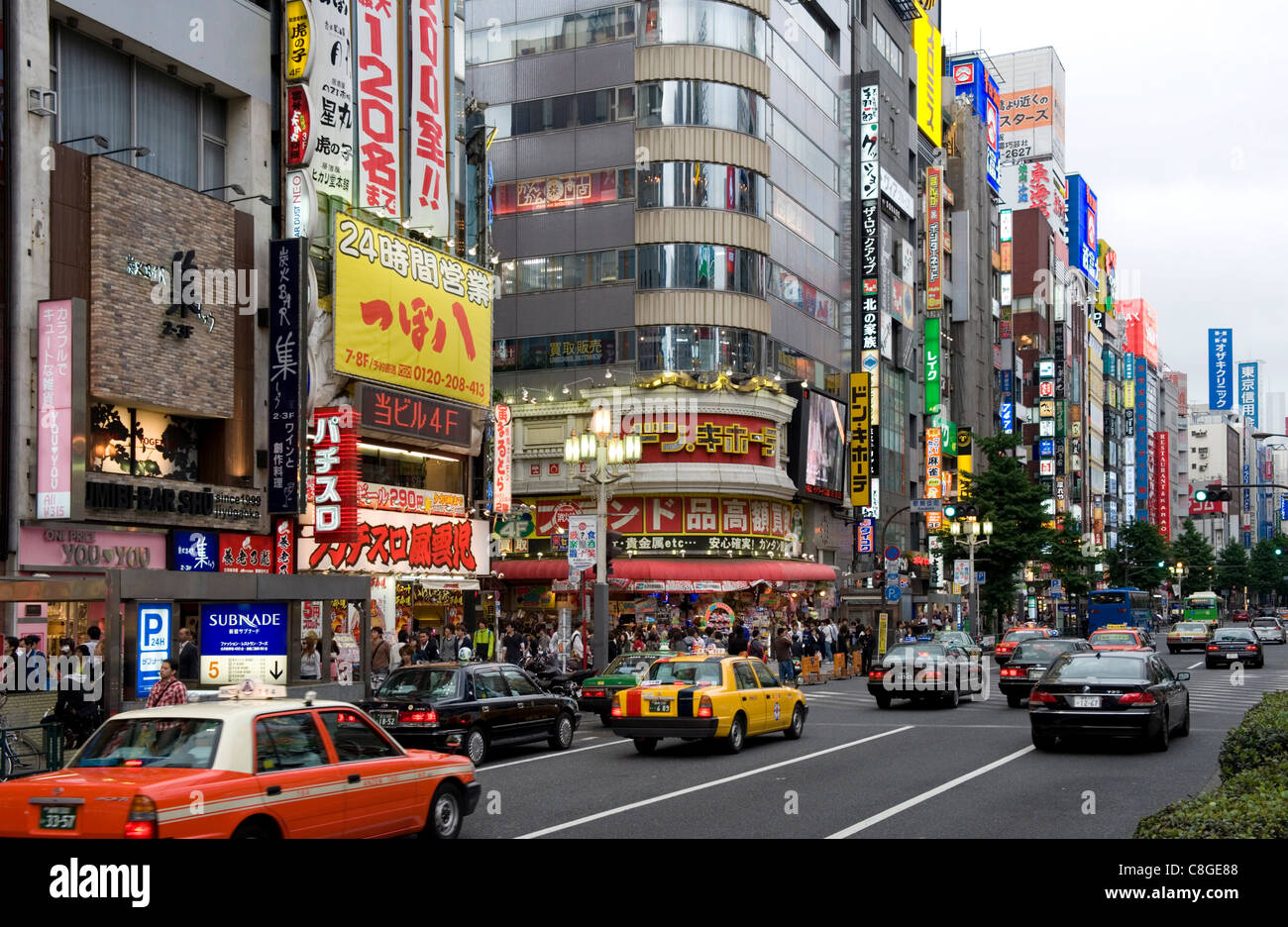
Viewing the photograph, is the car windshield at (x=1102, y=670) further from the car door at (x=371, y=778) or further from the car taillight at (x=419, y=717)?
the car door at (x=371, y=778)

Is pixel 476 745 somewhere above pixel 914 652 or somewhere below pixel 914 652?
below

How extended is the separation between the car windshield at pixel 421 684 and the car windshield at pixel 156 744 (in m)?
9.06

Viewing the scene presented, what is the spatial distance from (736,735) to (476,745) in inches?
158

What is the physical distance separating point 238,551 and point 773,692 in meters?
13.9

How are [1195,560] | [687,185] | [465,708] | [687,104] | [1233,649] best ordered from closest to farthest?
[465,708] → [1233,649] → [687,185] → [687,104] → [1195,560]

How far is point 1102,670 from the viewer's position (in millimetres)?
20141

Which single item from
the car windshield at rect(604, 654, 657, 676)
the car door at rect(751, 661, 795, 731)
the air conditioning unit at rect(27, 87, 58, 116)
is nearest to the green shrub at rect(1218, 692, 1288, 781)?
the car door at rect(751, 661, 795, 731)

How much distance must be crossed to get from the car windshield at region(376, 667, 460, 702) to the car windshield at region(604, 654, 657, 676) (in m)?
7.04

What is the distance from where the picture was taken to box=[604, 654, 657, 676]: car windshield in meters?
26.2

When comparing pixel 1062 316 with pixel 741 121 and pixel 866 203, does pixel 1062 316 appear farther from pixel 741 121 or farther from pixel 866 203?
pixel 741 121

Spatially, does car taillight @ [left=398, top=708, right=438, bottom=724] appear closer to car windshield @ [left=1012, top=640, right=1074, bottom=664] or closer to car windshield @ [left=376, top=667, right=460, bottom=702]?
car windshield @ [left=376, top=667, right=460, bottom=702]

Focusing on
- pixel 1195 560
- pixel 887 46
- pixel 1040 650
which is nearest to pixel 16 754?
pixel 1040 650

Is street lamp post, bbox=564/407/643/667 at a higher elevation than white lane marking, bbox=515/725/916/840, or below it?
higher

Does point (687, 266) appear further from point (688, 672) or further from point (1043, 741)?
point (1043, 741)
